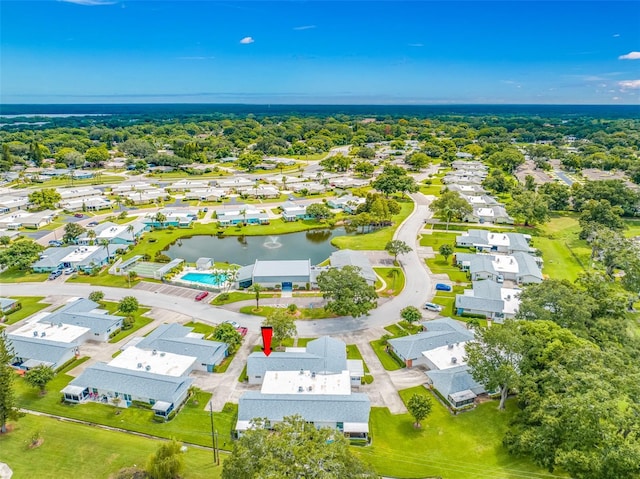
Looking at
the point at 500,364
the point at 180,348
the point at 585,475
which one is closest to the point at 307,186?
the point at 180,348

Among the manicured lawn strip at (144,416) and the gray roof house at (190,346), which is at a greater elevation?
the gray roof house at (190,346)

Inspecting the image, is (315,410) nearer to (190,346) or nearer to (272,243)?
(190,346)

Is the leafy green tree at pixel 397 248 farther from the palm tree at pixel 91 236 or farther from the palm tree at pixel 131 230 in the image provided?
the palm tree at pixel 91 236

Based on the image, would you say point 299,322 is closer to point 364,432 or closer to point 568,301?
point 364,432

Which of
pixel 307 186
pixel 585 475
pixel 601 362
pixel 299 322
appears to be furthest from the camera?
pixel 307 186

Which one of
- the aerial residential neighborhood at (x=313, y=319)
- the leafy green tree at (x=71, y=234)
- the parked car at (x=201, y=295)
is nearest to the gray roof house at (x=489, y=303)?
the aerial residential neighborhood at (x=313, y=319)

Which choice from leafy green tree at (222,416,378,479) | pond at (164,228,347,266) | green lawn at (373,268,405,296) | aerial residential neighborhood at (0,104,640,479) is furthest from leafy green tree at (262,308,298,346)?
pond at (164,228,347,266)
